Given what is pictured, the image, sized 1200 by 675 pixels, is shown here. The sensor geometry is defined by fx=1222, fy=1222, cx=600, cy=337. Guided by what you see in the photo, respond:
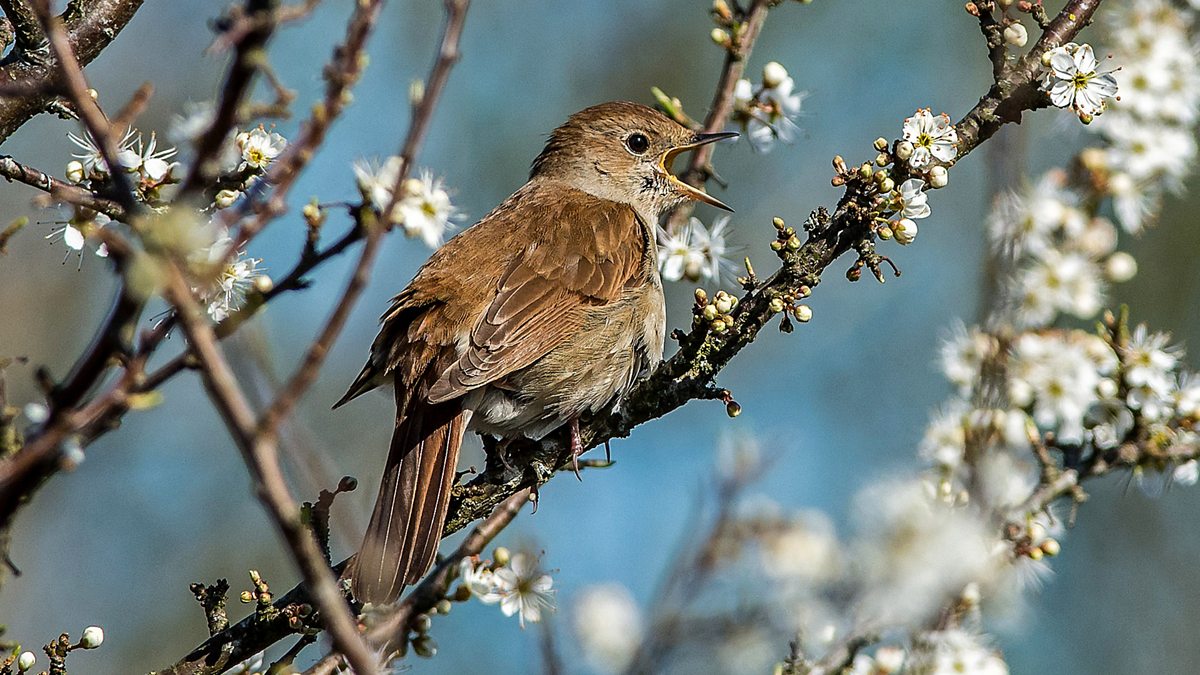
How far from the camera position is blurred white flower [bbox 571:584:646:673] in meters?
2.96

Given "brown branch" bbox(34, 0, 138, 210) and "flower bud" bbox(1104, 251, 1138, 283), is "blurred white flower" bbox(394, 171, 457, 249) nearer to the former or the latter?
"brown branch" bbox(34, 0, 138, 210)

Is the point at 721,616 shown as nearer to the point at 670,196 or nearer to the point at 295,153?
the point at 295,153

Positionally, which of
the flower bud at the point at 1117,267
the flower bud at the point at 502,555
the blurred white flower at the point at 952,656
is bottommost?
the blurred white flower at the point at 952,656

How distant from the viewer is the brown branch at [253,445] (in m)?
1.32

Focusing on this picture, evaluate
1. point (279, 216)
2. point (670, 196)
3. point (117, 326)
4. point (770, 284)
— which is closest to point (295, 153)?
point (279, 216)

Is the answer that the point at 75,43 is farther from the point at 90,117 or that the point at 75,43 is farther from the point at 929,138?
the point at 929,138

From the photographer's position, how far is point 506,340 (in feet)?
14.2

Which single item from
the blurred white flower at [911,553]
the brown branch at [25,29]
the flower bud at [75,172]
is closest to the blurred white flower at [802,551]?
the blurred white flower at [911,553]

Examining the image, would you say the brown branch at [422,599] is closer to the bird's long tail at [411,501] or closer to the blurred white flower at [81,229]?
the bird's long tail at [411,501]

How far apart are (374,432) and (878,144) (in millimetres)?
6550

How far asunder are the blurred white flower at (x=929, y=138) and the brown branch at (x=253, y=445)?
206cm

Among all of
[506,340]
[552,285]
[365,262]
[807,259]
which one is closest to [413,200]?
[365,262]

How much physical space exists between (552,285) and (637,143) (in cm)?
135

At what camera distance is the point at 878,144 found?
309cm
